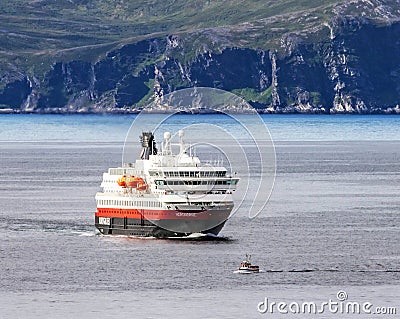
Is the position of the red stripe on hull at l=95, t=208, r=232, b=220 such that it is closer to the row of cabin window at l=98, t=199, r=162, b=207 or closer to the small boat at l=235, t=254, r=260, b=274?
the row of cabin window at l=98, t=199, r=162, b=207

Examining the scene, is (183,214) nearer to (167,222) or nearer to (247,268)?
(167,222)

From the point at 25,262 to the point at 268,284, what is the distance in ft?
66.4

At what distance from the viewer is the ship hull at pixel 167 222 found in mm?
130750

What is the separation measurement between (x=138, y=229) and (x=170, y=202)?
4.15 m

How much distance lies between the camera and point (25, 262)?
388 ft

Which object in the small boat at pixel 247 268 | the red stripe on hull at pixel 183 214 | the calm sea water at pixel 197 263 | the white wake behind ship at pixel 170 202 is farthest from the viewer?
the white wake behind ship at pixel 170 202

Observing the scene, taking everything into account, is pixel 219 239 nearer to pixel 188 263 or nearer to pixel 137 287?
pixel 188 263

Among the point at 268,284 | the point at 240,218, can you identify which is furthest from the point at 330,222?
the point at 268,284

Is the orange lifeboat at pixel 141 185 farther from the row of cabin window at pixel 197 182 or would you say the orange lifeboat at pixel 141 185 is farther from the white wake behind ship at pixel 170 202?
the row of cabin window at pixel 197 182

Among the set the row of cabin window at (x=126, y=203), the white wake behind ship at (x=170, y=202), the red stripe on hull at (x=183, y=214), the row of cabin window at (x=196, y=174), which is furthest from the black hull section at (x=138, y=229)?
the row of cabin window at (x=196, y=174)

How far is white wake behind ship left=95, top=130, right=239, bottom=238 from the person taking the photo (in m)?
131

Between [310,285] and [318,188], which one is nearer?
[310,285]

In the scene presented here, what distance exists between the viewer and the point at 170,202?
429 ft

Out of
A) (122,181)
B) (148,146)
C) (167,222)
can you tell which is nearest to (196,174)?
(167,222)
